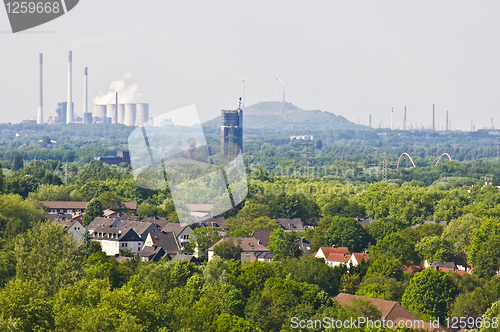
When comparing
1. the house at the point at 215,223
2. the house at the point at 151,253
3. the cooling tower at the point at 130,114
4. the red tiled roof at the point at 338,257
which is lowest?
the house at the point at 151,253

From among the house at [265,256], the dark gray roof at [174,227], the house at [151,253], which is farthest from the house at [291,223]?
the house at [151,253]

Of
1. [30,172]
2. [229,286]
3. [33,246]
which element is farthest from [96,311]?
[30,172]

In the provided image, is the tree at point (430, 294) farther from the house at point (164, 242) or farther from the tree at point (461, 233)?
the house at point (164, 242)

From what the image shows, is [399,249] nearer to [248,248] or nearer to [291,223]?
[248,248]

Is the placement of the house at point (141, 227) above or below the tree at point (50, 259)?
below

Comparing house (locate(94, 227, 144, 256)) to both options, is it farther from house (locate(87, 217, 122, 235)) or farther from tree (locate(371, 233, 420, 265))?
tree (locate(371, 233, 420, 265))

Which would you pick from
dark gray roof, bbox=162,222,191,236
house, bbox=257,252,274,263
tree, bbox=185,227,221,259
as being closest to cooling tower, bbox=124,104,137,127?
dark gray roof, bbox=162,222,191,236

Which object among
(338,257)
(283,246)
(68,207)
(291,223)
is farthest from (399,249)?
(68,207)
